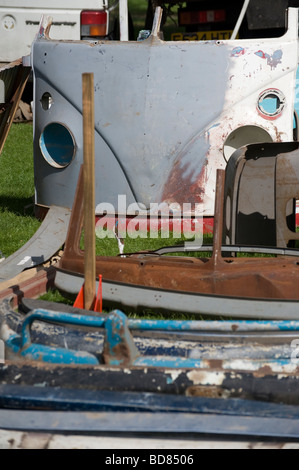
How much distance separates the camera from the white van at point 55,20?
32.7ft

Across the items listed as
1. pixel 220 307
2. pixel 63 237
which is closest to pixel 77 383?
pixel 220 307

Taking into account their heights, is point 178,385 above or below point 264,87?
below

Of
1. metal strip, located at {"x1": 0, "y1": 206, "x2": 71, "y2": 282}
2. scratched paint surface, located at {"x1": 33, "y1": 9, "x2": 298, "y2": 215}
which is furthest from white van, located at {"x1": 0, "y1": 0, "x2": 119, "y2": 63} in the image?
metal strip, located at {"x1": 0, "y1": 206, "x2": 71, "y2": 282}

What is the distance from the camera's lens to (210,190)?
21.3 feet

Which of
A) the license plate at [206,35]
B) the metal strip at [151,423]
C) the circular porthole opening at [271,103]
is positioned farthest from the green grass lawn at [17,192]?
the metal strip at [151,423]

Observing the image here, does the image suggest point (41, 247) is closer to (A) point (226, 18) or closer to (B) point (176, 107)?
(B) point (176, 107)

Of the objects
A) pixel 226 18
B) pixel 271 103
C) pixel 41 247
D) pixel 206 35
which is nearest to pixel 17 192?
pixel 41 247

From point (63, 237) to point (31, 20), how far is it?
5646 mm

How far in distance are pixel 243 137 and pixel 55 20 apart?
14.7ft

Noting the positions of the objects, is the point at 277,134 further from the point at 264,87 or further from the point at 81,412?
the point at 81,412

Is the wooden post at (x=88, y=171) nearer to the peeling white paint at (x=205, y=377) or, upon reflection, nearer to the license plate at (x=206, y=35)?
the peeling white paint at (x=205, y=377)

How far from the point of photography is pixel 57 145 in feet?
22.3

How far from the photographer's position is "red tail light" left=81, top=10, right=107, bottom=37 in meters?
9.91

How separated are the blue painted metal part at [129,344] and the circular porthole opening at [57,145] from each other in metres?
3.40
